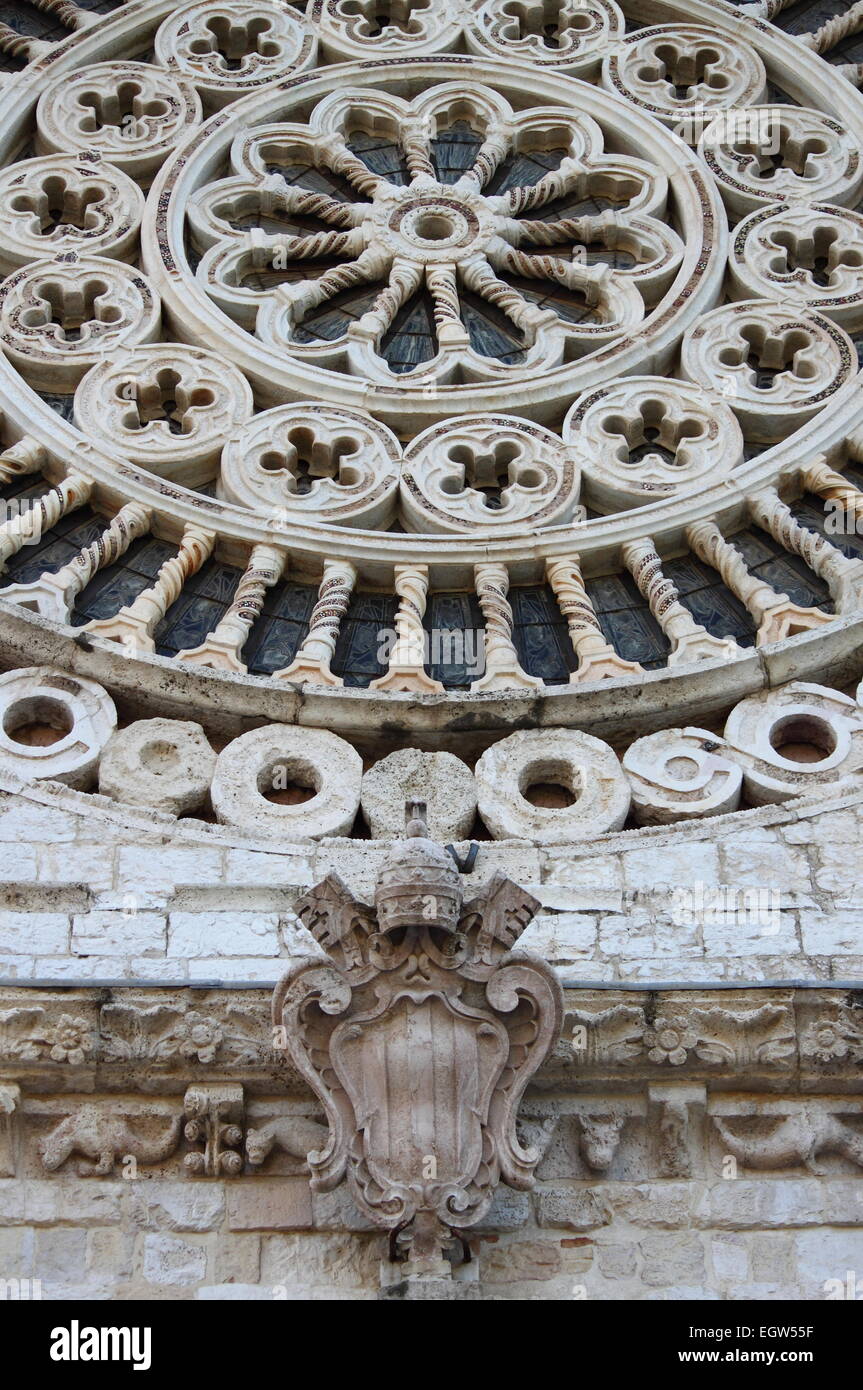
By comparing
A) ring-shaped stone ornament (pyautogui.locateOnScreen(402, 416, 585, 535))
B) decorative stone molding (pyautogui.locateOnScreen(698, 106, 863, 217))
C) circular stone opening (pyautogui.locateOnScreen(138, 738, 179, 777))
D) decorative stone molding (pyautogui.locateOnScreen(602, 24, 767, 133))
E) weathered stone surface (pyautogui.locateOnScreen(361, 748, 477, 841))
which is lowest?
weathered stone surface (pyautogui.locateOnScreen(361, 748, 477, 841))

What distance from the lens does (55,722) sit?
920 cm

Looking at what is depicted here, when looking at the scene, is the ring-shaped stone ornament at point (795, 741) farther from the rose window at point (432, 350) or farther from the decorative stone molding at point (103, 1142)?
the decorative stone molding at point (103, 1142)

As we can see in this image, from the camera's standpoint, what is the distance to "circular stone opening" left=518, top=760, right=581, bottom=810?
29.2ft

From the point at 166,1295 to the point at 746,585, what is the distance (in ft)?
14.7

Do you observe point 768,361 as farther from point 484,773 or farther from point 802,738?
point 484,773

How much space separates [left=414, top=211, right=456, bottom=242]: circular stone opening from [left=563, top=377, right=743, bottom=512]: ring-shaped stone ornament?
172cm

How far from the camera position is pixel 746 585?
9.91 m

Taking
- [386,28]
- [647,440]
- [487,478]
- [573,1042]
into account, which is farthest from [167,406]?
[573,1042]

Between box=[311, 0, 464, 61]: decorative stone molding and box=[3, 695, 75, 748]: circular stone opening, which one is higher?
box=[311, 0, 464, 61]: decorative stone molding

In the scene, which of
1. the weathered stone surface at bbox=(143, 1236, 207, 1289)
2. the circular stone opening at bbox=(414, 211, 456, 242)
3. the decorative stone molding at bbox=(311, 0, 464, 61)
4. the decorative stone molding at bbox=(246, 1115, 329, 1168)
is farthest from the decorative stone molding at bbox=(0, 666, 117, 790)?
the decorative stone molding at bbox=(311, 0, 464, 61)

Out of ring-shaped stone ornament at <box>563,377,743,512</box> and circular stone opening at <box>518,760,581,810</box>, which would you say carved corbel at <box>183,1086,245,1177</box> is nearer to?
circular stone opening at <box>518,760,581,810</box>

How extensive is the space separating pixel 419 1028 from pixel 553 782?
6.67 feet

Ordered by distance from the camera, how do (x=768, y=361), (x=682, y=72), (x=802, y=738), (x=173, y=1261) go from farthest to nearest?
(x=682, y=72)
(x=768, y=361)
(x=802, y=738)
(x=173, y=1261)

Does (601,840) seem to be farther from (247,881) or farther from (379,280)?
(379,280)
